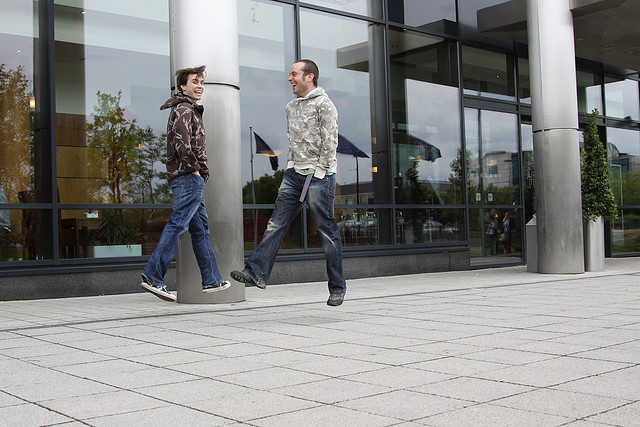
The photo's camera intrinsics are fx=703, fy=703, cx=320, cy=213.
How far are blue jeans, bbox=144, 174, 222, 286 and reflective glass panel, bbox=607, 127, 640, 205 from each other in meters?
13.4

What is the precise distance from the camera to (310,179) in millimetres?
5578

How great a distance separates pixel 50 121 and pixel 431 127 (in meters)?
6.78

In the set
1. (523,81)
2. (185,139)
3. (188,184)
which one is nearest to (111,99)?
(185,139)

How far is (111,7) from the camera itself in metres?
9.07

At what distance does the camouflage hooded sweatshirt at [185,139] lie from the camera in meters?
6.26

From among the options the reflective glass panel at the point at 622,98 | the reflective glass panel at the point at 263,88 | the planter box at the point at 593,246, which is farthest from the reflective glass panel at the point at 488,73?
the reflective glass panel at the point at 263,88

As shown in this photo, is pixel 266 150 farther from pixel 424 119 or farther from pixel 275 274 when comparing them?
pixel 424 119

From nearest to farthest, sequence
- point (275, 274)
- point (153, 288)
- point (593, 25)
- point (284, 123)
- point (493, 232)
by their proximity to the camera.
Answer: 1. point (153, 288)
2. point (275, 274)
3. point (284, 123)
4. point (593, 25)
5. point (493, 232)

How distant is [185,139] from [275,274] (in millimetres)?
3903

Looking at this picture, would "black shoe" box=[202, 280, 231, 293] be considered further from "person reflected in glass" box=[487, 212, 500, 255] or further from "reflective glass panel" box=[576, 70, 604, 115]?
"reflective glass panel" box=[576, 70, 604, 115]

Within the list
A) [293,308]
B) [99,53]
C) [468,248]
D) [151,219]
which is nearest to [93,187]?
[151,219]

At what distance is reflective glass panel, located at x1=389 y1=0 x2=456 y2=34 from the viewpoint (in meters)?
12.1

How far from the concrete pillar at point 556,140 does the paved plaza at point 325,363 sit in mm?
4029

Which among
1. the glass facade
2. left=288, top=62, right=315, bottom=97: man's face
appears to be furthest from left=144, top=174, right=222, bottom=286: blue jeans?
the glass facade
